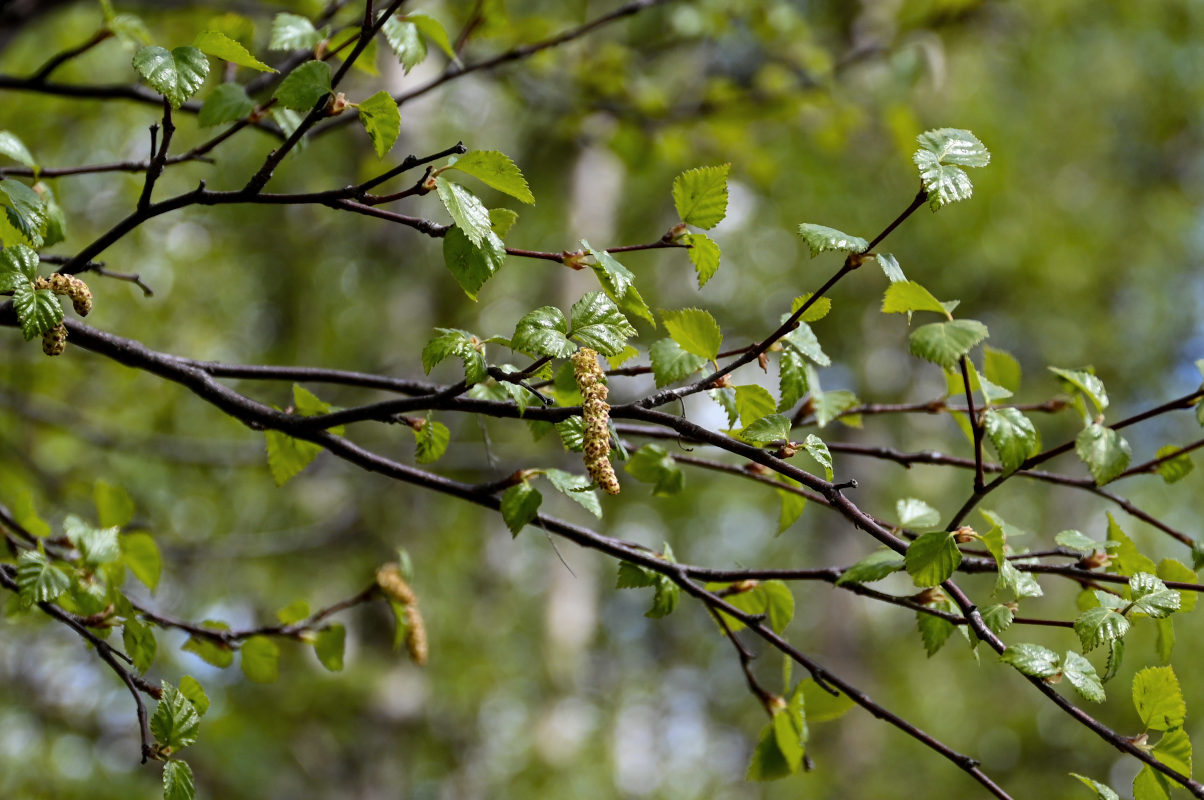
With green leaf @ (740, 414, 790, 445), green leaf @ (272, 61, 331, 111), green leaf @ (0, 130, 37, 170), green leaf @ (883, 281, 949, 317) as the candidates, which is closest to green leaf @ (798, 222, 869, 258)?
green leaf @ (883, 281, 949, 317)

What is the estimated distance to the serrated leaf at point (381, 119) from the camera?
3.29 feet

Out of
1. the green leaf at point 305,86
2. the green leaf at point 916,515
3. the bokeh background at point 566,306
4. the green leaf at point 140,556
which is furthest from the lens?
the bokeh background at point 566,306

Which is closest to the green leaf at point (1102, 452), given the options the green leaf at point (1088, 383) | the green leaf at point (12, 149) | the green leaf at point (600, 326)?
the green leaf at point (1088, 383)

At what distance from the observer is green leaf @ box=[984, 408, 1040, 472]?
1.02m

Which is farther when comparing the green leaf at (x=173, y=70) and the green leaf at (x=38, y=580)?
the green leaf at (x=38, y=580)

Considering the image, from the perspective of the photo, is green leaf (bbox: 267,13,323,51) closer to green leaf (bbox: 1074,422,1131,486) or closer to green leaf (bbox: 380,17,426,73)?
green leaf (bbox: 380,17,426,73)

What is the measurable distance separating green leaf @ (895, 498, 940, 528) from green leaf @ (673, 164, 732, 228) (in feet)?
1.65

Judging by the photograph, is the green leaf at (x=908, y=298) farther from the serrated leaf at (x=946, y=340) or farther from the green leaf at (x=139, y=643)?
the green leaf at (x=139, y=643)

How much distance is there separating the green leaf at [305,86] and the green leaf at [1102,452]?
36.4 inches

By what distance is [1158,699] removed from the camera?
1076 mm

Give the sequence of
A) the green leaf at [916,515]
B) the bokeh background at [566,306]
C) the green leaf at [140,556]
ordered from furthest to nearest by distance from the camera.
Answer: the bokeh background at [566,306] < the green leaf at [140,556] < the green leaf at [916,515]

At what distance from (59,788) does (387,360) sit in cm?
213

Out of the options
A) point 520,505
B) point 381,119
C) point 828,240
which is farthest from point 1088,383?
point 381,119

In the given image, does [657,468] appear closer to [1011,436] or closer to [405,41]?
[1011,436]
